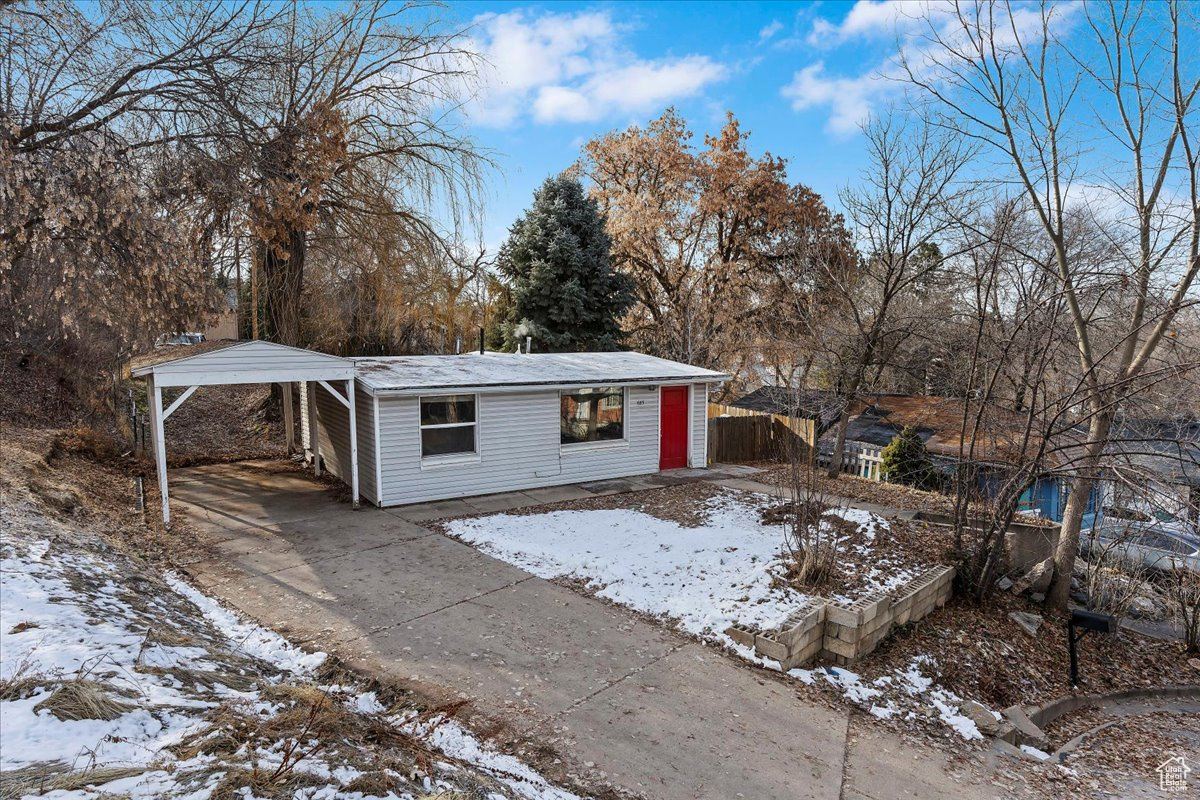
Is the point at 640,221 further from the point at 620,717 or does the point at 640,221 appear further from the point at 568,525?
the point at 620,717

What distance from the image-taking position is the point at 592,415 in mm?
12867

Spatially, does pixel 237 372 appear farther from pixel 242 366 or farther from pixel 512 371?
pixel 512 371

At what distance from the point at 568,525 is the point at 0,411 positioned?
492 inches

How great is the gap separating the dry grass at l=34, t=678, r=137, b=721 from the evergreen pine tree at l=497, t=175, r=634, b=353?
1724 cm

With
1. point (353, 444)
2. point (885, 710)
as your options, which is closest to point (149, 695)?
point (885, 710)

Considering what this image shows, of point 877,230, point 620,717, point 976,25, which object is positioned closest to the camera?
point 620,717

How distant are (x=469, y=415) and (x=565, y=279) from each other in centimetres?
1013

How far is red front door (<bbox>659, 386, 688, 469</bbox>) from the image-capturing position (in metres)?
13.9

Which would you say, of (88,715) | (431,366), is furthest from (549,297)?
(88,715)

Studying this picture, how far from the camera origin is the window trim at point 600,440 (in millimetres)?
12320

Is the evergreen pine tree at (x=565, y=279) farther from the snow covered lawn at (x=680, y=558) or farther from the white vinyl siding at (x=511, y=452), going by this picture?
the snow covered lawn at (x=680, y=558)

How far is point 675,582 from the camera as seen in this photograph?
7.36m

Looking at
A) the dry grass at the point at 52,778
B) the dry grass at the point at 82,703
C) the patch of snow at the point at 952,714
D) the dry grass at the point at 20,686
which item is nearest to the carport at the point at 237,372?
the dry grass at the point at 20,686

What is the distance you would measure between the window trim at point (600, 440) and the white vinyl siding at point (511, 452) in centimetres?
3
